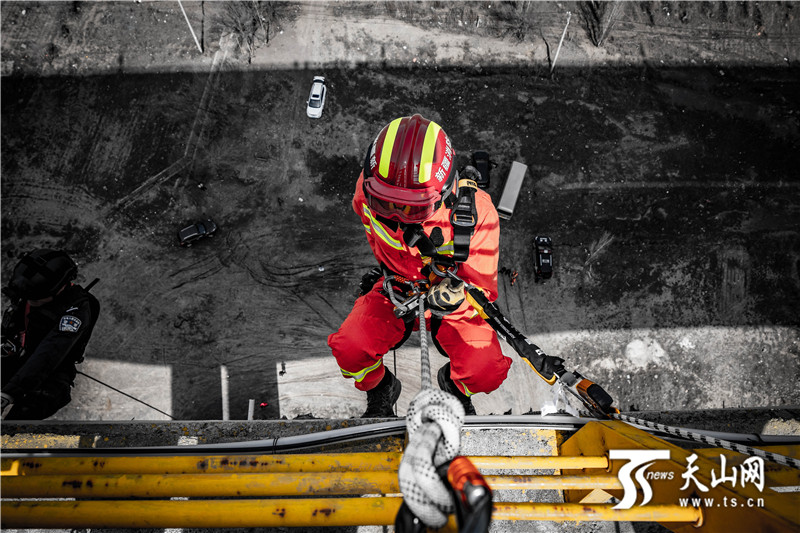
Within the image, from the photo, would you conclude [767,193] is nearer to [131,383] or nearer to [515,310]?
[515,310]

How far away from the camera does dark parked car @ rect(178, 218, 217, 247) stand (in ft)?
19.4

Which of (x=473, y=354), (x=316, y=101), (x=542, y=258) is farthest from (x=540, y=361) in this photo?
(x=316, y=101)

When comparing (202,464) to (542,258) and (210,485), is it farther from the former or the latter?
(542,258)

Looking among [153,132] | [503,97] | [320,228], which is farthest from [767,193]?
[153,132]

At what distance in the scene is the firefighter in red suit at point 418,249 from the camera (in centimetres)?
346

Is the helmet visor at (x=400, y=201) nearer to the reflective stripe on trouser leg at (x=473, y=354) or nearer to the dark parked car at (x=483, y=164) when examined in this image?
the reflective stripe on trouser leg at (x=473, y=354)

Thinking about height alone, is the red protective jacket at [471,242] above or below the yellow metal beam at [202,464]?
above

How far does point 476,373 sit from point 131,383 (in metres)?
4.47

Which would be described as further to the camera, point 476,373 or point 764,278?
point 764,278

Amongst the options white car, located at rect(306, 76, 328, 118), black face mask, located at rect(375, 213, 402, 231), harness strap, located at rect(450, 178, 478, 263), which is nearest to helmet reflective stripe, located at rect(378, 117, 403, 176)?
black face mask, located at rect(375, 213, 402, 231)

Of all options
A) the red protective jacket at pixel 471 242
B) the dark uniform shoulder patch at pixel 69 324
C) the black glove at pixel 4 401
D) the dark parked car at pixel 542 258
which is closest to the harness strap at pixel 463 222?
the red protective jacket at pixel 471 242

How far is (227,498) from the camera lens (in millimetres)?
2568

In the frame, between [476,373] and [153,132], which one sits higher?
[476,373]

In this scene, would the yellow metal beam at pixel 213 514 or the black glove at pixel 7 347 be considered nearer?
the yellow metal beam at pixel 213 514
